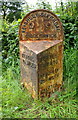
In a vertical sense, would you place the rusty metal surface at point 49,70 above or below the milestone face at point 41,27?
below

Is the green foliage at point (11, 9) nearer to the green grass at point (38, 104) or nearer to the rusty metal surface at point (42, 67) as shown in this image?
the rusty metal surface at point (42, 67)

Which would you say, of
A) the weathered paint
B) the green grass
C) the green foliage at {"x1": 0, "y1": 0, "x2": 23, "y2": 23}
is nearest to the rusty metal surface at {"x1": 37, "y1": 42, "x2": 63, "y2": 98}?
the weathered paint

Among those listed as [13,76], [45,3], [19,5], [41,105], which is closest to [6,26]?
[19,5]

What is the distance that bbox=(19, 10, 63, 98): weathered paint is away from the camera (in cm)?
199

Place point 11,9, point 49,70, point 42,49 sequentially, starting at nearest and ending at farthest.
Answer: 1. point 42,49
2. point 49,70
3. point 11,9

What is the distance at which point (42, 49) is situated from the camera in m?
1.94

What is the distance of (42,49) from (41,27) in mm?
387

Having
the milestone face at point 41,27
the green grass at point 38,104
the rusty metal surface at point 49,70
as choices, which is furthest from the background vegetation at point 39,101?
the milestone face at point 41,27

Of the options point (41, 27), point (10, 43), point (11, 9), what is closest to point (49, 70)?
point (41, 27)

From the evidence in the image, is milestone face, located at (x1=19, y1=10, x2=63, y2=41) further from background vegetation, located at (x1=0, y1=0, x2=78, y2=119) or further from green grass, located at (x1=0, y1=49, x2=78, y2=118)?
green grass, located at (x1=0, y1=49, x2=78, y2=118)

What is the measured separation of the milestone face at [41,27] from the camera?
2084 millimetres

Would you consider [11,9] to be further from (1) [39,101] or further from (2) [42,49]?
(1) [39,101]

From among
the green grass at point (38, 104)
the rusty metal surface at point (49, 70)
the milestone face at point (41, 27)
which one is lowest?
the green grass at point (38, 104)

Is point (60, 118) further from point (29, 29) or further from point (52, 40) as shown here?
point (29, 29)
